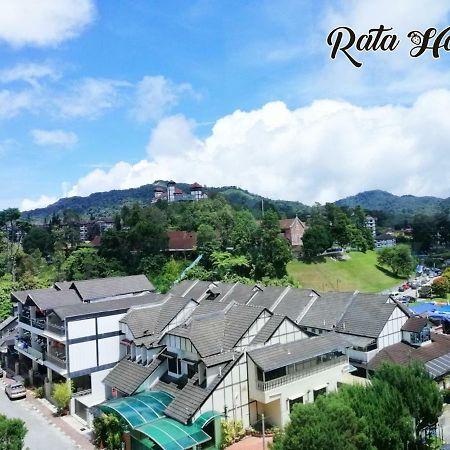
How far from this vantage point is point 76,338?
28516 millimetres

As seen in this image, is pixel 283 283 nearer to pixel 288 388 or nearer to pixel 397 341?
pixel 397 341

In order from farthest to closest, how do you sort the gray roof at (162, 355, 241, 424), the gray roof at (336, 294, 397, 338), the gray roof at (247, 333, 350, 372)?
1. the gray roof at (336, 294, 397, 338)
2. the gray roof at (247, 333, 350, 372)
3. the gray roof at (162, 355, 241, 424)

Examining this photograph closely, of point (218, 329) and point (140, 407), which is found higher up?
point (218, 329)

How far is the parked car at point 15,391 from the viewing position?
3042 cm

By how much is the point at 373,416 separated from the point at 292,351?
7.05 meters

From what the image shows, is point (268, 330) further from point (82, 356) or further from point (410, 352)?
point (82, 356)

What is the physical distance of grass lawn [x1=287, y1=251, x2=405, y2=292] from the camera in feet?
233

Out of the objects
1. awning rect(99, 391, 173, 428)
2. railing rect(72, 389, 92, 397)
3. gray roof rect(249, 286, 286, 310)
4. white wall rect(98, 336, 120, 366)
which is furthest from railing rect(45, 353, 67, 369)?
gray roof rect(249, 286, 286, 310)

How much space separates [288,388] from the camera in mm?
22938

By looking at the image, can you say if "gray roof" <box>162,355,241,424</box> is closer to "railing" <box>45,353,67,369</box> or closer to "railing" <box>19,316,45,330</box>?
"railing" <box>45,353,67,369</box>

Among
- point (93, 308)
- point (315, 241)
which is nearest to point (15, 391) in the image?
point (93, 308)

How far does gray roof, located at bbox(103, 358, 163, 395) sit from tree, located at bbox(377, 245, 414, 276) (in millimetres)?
62478

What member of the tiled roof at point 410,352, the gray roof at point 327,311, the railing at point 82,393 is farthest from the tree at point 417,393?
the railing at point 82,393

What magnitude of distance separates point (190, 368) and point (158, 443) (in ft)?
17.1
